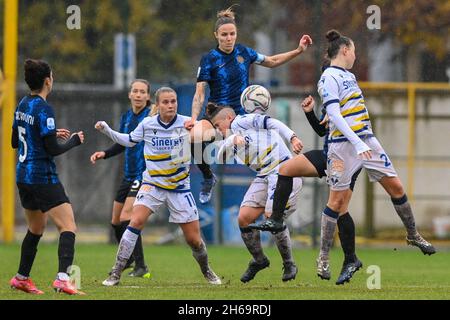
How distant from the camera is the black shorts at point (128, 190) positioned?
1227cm

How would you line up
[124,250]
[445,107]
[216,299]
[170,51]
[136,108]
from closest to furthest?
[216,299], [124,250], [136,108], [445,107], [170,51]

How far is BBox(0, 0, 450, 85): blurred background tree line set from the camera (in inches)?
677

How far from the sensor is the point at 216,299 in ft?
31.1

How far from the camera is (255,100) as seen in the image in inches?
436

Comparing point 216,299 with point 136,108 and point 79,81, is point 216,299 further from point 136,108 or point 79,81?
point 79,81

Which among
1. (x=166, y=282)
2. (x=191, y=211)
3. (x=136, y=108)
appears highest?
(x=136, y=108)

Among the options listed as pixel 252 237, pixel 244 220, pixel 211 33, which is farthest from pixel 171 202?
pixel 211 33

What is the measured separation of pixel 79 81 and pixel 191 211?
12441 millimetres

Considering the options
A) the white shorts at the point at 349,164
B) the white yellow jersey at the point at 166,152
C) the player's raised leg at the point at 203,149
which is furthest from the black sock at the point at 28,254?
the white shorts at the point at 349,164

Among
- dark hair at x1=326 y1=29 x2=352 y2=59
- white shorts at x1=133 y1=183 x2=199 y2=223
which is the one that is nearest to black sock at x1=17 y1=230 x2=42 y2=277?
white shorts at x1=133 y1=183 x2=199 y2=223

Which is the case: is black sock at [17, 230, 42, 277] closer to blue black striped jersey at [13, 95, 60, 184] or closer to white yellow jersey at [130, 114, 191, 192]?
blue black striped jersey at [13, 95, 60, 184]

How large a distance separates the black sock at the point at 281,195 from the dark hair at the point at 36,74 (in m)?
2.24

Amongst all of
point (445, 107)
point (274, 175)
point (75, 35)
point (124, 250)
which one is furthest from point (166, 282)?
point (75, 35)

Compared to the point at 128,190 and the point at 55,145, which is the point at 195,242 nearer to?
the point at 128,190
